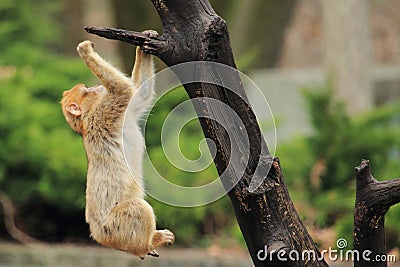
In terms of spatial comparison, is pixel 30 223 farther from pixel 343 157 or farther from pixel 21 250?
pixel 343 157

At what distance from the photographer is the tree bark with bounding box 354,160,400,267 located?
3.75m

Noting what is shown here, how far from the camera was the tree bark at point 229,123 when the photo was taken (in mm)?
3719

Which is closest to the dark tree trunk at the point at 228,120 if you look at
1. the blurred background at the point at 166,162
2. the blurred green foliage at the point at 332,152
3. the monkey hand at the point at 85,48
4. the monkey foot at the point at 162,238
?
the monkey foot at the point at 162,238

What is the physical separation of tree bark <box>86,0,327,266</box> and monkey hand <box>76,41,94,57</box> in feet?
Answer: 1.47

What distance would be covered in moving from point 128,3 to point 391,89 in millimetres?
6792

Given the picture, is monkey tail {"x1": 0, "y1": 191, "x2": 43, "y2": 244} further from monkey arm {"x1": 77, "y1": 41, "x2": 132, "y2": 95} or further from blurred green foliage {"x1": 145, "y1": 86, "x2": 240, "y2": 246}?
monkey arm {"x1": 77, "y1": 41, "x2": 132, "y2": 95}

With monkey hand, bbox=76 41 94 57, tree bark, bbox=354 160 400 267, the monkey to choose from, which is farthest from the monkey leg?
tree bark, bbox=354 160 400 267

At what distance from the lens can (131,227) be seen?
12.3 ft

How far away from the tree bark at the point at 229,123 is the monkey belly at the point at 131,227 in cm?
37

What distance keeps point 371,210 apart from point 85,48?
4.84 ft

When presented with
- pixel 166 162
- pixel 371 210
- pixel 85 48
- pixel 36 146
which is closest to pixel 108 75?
pixel 85 48

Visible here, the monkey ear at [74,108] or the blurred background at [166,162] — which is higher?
the blurred background at [166,162]

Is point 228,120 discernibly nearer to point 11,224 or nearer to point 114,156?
point 114,156

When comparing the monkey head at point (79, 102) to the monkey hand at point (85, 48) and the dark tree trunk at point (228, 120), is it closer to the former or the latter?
the monkey hand at point (85, 48)
